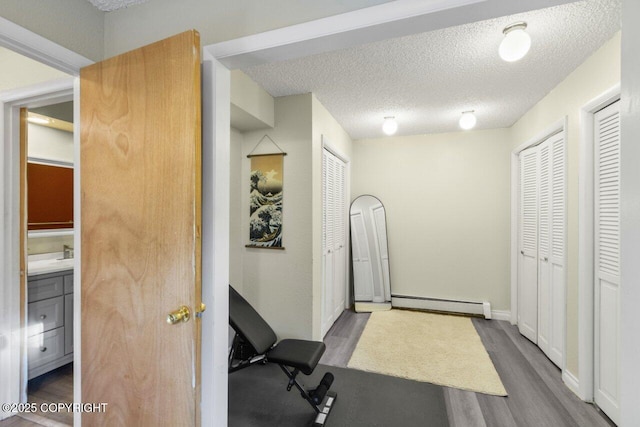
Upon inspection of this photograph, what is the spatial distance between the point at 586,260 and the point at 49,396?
13.3 ft

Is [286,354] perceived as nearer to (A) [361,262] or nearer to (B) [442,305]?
(A) [361,262]

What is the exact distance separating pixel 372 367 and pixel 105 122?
2.64m

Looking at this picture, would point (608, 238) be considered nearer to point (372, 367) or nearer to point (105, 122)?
point (372, 367)

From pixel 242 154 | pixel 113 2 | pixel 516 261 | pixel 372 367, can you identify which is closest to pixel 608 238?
pixel 516 261

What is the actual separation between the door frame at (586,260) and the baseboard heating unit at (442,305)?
1.65m

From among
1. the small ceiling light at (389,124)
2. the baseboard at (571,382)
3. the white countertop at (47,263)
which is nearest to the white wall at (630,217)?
the baseboard at (571,382)

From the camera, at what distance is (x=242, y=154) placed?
2936mm

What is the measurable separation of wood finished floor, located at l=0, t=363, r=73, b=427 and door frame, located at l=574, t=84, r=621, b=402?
353cm

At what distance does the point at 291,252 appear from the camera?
273 centimetres

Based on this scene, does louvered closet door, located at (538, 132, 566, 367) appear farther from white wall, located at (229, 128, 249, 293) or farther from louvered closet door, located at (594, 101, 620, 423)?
white wall, located at (229, 128, 249, 293)

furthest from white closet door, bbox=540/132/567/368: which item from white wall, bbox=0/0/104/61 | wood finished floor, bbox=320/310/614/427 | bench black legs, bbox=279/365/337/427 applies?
white wall, bbox=0/0/104/61

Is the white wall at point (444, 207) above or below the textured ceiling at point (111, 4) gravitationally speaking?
below

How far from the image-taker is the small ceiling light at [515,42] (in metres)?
1.64

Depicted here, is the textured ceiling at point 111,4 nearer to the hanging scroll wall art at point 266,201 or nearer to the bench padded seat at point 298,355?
the hanging scroll wall art at point 266,201
